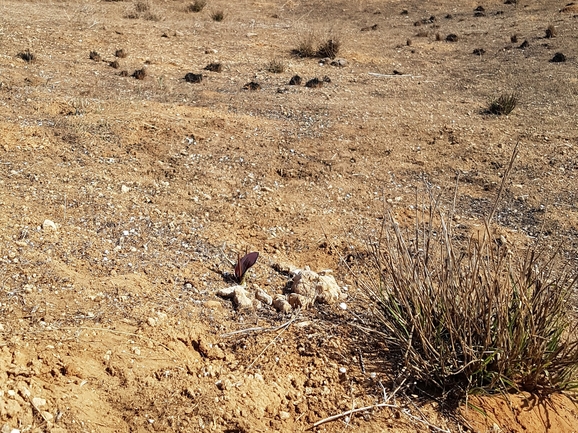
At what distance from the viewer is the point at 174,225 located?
153 inches

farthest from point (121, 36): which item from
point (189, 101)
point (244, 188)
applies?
point (244, 188)

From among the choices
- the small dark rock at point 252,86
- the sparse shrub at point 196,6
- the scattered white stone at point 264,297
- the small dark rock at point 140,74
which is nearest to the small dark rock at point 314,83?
the small dark rock at point 252,86

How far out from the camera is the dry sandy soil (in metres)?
2.38

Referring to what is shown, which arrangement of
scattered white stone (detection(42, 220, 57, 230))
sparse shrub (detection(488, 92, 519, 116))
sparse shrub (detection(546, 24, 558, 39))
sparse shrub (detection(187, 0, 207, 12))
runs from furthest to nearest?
sparse shrub (detection(187, 0, 207, 12)) < sparse shrub (detection(546, 24, 558, 39)) < sparse shrub (detection(488, 92, 519, 116)) < scattered white stone (detection(42, 220, 57, 230))

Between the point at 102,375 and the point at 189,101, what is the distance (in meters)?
4.99

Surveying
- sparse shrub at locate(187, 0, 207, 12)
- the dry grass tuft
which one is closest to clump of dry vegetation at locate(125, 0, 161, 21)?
sparse shrub at locate(187, 0, 207, 12)

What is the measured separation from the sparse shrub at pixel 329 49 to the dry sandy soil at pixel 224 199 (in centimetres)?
24

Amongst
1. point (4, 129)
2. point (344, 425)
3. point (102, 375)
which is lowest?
point (344, 425)

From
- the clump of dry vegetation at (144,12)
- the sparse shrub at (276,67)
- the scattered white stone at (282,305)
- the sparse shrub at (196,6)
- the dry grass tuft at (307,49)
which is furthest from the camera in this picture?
the sparse shrub at (196,6)

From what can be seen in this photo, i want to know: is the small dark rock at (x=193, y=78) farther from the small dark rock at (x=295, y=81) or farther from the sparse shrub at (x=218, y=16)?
the sparse shrub at (x=218, y=16)

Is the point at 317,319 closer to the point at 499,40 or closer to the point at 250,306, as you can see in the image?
the point at 250,306

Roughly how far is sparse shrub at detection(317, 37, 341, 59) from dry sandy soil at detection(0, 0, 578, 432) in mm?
237

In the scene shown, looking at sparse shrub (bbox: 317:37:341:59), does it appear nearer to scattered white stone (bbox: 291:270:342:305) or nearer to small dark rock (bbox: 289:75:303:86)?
small dark rock (bbox: 289:75:303:86)

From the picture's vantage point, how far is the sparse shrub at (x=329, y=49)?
989 cm
